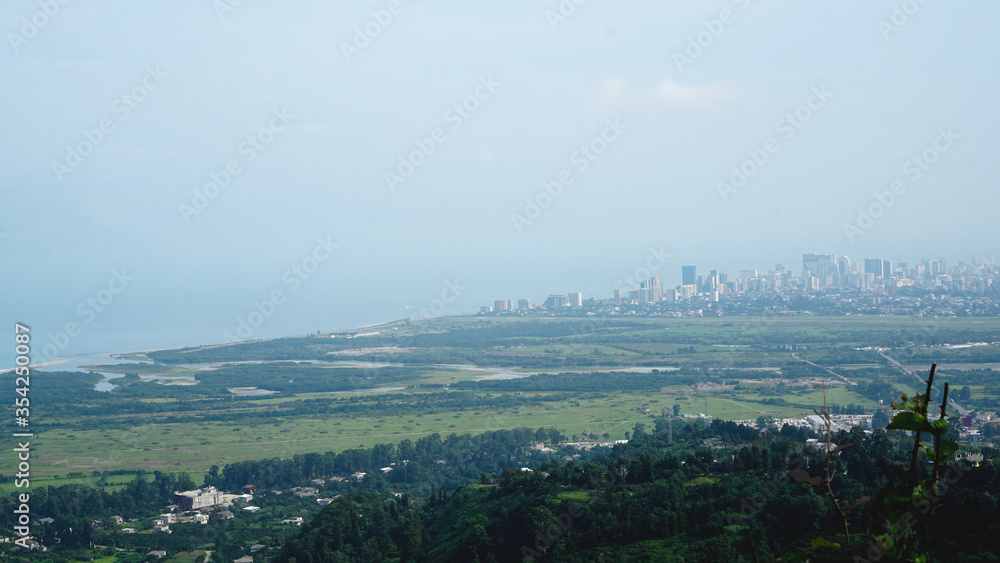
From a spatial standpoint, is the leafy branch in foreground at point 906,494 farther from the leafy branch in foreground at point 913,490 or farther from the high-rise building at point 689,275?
the high-rise building at point 689,275

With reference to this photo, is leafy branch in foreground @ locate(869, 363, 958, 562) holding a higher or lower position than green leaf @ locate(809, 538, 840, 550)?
higher

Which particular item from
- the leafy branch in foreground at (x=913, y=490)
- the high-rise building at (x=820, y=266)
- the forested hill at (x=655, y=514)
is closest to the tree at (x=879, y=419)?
the forested hill at (x=655, y=514)

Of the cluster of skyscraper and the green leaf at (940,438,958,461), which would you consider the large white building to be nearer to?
the green leaf at (940,438,958,461)

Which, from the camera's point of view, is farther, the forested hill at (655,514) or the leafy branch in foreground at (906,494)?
the forested hill at (655,514)

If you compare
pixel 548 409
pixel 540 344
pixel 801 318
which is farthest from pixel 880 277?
pixel 548 409

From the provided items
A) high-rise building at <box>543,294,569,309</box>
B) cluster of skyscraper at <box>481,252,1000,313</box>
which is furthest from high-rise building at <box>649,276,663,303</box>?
high-rise building at <box>543,294,569,309</box>

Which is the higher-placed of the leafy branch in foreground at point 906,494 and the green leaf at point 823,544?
the leafy branch in foreground at point 906,494

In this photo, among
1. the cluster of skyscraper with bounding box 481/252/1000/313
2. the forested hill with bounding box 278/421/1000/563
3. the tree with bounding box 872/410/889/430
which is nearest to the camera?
the forested hill with bounding box 278/421/1000/563

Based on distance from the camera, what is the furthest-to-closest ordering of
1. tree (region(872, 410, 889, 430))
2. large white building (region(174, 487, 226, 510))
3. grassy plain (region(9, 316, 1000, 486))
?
grassy plain (region(9, 316, 1000, 486)) < tree (region(872, 410, 889, 430)) < large white building (region(174, 487, 226, 510))

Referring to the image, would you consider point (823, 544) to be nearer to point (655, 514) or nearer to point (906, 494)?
point (906, 494)
